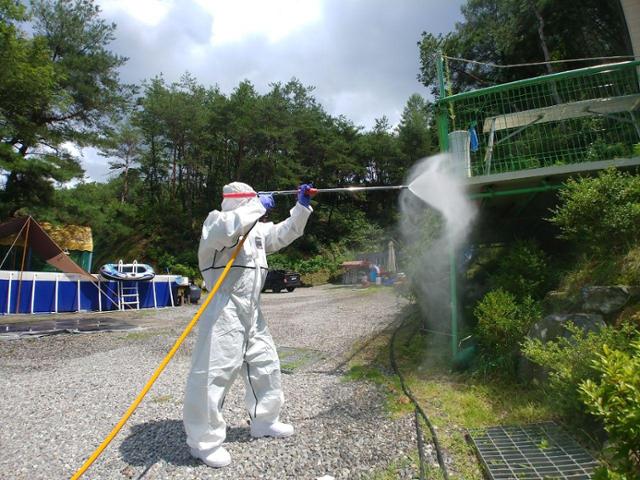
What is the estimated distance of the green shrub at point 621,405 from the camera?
1590mm

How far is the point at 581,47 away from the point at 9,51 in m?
21.1

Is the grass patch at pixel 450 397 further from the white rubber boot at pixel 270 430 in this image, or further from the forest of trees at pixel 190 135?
the forest of trees at pixel 190 135

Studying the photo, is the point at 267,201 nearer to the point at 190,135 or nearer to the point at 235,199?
the point at 235,199

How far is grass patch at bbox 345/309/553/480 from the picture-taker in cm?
320

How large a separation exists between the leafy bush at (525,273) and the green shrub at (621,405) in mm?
3232

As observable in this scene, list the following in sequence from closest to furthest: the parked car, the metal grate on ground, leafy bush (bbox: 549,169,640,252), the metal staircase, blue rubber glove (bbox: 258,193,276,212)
Result: 1. the metal grate on ground
2. blue rubber glove (bbox: 258,193,276,212)
3. leafy bush (bbox: 549,169,640,252)
4. the metal staircase
5. the parked car

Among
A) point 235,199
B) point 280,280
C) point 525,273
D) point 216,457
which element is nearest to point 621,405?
point 216,457

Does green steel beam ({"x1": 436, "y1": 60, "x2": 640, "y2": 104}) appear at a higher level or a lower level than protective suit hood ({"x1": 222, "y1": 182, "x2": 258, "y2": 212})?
higher

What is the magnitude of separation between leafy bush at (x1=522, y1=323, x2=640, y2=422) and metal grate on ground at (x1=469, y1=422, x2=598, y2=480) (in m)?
0.22

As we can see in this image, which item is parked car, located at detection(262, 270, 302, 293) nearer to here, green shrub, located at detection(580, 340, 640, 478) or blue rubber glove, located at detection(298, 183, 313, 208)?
blue rubber glove, located at detection(298, 183, 313, 208)

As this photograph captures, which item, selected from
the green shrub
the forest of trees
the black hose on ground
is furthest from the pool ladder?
the green shrub

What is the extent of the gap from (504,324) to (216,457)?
131 inches

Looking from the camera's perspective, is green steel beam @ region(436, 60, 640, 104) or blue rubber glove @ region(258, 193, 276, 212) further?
green steel beam @ region(436, 60, 640, 104)

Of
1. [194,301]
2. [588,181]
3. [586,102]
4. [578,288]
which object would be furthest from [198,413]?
[194,301]
